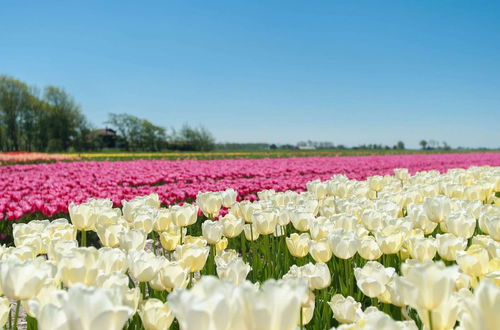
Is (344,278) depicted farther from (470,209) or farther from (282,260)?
(470,209)

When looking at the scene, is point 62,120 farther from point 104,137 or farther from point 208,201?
point 208,201

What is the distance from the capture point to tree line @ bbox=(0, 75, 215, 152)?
46.5 metres

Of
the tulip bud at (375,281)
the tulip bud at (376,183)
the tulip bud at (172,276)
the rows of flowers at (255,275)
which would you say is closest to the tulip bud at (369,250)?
the rows of flowers at (255,275)

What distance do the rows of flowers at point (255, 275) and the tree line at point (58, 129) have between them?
49304mm

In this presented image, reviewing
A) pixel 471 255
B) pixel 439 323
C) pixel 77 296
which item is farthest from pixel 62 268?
pixel 471 255

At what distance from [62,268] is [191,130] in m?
53.7

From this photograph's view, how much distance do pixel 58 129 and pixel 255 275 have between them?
51370 millimetres

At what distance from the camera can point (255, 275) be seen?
2.61m

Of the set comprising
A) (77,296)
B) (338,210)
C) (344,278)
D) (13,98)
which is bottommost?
(344,278)

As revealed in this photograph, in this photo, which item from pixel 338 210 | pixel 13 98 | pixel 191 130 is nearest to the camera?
pixel 338 210

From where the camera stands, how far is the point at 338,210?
3.53 meters

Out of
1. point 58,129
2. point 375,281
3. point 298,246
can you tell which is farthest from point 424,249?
point 58,129

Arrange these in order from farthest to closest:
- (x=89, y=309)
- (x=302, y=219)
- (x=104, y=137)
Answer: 1. (x=104, y=137)
2. (x=302, y=219)
3. (x=89, y=309)

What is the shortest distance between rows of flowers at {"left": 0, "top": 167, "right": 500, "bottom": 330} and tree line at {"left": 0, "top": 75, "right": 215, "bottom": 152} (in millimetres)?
49304
